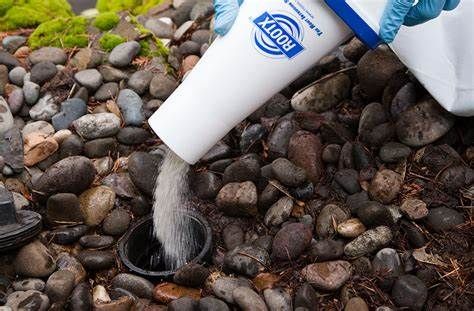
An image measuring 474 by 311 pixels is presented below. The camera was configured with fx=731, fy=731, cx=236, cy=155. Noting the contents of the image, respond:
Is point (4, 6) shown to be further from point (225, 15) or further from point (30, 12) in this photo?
point (225, 15)

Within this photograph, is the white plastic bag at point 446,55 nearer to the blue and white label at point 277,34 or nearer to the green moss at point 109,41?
the blue and white label at point 277,34

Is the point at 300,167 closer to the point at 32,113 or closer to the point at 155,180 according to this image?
the point at 155,180

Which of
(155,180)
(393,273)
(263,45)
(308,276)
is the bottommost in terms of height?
(393,273)

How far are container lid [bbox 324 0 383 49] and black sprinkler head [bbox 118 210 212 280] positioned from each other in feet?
3.04

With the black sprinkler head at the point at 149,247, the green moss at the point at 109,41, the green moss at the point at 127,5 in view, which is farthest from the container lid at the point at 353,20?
the green moss at the point at 127,5

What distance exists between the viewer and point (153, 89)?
3.22 metres

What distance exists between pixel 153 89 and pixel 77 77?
1.17 ft

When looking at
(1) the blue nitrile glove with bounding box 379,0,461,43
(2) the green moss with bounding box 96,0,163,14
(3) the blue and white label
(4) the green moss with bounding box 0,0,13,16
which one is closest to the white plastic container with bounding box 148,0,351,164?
(3) the blue and white label

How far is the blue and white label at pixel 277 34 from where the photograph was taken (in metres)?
2.31

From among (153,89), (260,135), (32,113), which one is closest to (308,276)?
(260,135)

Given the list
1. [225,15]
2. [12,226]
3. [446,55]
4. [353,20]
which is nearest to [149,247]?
[12,226]

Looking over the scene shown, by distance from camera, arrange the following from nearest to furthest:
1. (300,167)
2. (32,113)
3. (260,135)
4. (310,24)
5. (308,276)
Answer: (310,24)
(308,276)
(300,167)
(260,135)
(32,113)

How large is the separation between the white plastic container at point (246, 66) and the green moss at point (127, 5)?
150cm

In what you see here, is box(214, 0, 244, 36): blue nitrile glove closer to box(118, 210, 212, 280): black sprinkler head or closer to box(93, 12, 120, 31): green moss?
box(118, 210, 212, 280): black sprinkler head
